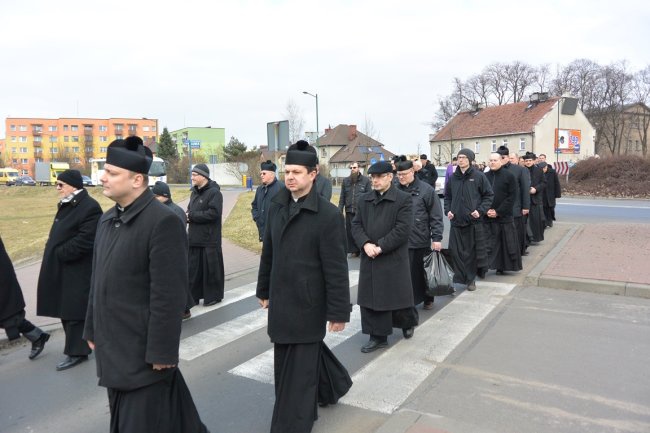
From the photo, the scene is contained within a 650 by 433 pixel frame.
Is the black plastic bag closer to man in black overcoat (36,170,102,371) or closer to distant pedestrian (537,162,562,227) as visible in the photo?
man in black overcoat (36,170,102,371)

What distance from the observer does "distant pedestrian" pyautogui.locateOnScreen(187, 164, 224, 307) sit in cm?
683

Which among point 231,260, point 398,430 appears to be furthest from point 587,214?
point 398,430

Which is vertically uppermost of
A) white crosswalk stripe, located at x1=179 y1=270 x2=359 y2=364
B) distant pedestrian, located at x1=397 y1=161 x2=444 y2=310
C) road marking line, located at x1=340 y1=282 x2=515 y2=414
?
distant pedestrian, located at x1=397 y1=161 x2=444 y2=310

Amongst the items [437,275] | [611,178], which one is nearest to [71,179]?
[437,275]

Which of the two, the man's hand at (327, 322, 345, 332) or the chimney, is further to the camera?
the chimney

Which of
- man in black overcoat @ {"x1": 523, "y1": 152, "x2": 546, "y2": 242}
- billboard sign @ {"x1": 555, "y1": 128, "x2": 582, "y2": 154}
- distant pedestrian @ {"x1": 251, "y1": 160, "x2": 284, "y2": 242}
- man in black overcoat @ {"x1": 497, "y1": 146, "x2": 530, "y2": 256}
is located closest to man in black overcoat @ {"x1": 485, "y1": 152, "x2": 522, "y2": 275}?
man in black overcoat @ {"x1": 497, "y1": 146, "x2": 530, "y2": 256}

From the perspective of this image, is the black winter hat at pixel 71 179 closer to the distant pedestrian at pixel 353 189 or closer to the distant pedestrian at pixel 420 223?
the distant pedestrian at pixel 420 223

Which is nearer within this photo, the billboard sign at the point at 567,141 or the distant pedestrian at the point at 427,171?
the distant pedestrian at the point at 427,171

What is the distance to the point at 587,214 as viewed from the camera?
1850cm

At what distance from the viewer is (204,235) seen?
697cm

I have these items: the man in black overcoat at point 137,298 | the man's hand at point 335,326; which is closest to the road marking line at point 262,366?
the man's hand at point 335,326

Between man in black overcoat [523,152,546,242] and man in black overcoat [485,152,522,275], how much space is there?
2691 millimetres

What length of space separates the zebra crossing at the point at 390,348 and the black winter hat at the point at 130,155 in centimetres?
249

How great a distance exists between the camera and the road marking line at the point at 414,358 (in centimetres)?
418
